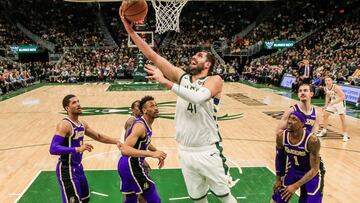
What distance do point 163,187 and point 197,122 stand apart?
294 cm

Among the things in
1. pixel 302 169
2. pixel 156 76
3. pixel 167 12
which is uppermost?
pixel 167 12

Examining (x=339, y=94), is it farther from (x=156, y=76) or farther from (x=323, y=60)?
(x=323, y=60)

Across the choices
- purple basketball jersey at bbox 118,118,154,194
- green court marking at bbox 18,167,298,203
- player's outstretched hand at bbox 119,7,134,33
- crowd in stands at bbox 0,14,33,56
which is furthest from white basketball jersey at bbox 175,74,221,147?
crowd in stands at bbox 0,14,33,56

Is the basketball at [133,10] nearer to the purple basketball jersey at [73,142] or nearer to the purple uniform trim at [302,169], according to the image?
the purple basketball jersey at [73,142]

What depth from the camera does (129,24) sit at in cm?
356

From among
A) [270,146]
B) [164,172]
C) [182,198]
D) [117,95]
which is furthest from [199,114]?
[117,95]

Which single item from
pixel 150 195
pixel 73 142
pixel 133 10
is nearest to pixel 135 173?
pixel 150 195

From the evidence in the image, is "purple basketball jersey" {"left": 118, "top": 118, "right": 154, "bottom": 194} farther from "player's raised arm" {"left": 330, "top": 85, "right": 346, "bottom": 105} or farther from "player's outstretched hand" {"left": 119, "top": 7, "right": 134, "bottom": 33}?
"player's raised arm" {"left": 330, "top": 85, "right": 346, "bottom": 105}

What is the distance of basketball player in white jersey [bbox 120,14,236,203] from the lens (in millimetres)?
3543

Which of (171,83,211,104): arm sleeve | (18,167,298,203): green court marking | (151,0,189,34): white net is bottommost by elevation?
(18,167,298,203): green court marking

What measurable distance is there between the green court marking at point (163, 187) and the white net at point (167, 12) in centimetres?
781

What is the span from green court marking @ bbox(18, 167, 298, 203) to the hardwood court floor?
0.95ft

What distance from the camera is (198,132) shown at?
3.58 m

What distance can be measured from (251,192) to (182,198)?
3.52ft
